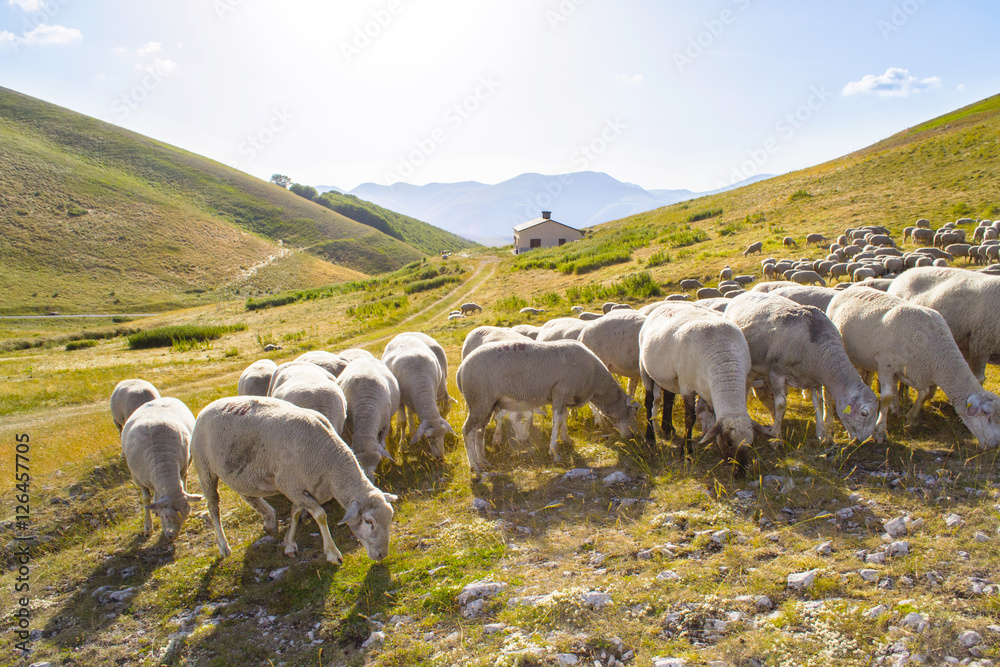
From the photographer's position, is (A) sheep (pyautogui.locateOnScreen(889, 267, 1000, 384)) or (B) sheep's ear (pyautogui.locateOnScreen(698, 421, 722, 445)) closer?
(B) sheep's ear (pyautogui.locateOnScreen(698, 421, 722, 445))

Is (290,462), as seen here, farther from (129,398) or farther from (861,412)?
(861,412)

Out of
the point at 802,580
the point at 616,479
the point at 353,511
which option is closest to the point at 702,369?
the point at 616,479

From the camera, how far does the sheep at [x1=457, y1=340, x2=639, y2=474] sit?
32.5ft

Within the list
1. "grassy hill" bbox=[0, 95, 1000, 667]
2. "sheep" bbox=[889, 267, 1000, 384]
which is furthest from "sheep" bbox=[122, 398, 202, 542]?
"sheep" bbox=[889, 267, 1000, 384]

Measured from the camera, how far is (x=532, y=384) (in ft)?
32.6

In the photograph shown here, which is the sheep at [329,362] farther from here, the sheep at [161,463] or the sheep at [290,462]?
the sheep at [290,462]

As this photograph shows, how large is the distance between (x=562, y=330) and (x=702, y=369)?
5.29m

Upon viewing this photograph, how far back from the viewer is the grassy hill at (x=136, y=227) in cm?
7194

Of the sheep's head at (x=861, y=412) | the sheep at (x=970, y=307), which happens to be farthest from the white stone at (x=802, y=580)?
the sheep at (x=970, y=307)

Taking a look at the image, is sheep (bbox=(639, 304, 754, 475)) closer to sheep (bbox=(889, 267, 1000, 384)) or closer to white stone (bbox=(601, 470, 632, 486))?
white stone (bbox=(601, 470, 632, 486))

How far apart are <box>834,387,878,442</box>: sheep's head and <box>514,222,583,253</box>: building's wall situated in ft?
236

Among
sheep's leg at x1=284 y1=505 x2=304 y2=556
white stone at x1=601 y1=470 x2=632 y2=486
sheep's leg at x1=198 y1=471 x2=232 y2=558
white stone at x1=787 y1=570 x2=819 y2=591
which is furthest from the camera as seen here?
white stone at x1=601 y1=470 x2=632 y2=486

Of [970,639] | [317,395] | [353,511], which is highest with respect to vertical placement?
[317,395]

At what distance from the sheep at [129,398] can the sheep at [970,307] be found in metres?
15.8
